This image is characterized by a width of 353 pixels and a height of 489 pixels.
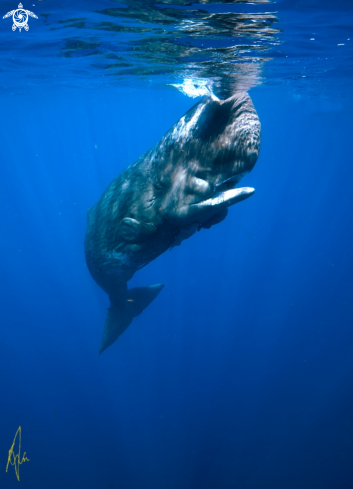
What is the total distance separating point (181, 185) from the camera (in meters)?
4.17

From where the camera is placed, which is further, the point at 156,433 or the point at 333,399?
the point at 333,399

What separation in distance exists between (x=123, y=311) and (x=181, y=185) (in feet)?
17.5

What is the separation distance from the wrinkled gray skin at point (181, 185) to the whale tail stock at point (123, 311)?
241 centimetres

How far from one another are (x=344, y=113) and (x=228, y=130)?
4064cm

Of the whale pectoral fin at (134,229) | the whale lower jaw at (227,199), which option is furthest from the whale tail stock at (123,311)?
the whale lower jaw at (227,199)

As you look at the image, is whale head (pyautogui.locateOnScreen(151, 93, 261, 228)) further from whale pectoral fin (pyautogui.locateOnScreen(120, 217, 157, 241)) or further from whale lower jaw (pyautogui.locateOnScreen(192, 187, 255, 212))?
whale pectoral fin (pyautogui.locateOnScreen(120, 217, 157, 241))

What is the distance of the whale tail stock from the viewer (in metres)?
8.31

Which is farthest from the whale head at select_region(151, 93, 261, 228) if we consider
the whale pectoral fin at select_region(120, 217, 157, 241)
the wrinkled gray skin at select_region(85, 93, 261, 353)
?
the whale pectoral fin at select_region(120, 217, 157, 241)

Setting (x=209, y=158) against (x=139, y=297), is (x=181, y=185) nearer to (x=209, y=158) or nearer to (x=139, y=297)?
(x=209, y=158)

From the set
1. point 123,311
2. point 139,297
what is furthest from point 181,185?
point 123,311

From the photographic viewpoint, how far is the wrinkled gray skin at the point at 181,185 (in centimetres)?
393

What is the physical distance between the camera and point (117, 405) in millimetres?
14562

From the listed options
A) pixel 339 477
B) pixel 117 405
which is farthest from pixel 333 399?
pixel 117 405

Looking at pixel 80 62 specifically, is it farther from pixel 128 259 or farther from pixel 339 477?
pixel 339 477
